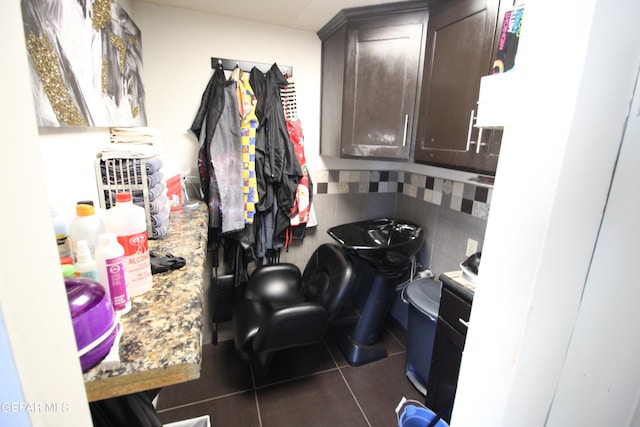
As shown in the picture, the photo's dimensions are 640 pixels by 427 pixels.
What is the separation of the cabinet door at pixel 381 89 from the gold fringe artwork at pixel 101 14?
1101mm

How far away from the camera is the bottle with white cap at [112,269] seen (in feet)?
1.99

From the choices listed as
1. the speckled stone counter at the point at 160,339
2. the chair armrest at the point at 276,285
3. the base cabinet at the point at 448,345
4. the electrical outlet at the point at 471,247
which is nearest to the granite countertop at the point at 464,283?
the base cabinet at the point at 448,345

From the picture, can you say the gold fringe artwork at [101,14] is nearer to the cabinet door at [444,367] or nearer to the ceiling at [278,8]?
the ceiling at [278,8]

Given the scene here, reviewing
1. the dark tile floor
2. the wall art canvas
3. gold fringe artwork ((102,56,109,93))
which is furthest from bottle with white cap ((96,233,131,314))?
the dark tile floor

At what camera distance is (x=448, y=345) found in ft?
4.39

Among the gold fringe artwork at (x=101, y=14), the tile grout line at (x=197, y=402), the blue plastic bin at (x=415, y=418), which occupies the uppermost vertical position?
the gold fringe artwork at (x=101, y=14)

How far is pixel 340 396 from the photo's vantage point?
161 cm

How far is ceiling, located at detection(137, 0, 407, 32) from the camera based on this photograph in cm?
147

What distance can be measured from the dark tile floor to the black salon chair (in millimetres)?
141

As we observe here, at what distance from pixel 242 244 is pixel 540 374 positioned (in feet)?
5.18

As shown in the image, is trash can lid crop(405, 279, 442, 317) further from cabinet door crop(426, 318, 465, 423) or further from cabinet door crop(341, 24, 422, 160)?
cabinet door crop(341, 24, 422, 160)

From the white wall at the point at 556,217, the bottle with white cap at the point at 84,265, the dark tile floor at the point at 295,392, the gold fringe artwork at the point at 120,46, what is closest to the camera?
the white wall at the point at 556,217

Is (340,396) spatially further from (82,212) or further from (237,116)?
(237,116)

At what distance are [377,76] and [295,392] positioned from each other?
1.85m
